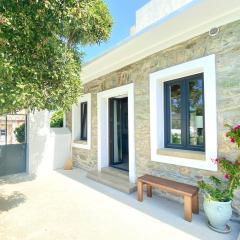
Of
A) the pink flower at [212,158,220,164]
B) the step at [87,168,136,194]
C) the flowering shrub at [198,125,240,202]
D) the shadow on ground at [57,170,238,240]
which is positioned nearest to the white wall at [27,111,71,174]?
the step at [87,168,136,194]

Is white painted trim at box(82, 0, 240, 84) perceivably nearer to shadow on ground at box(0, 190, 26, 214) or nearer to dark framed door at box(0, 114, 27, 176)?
dark framed door at box(0, 114, 27, 176)

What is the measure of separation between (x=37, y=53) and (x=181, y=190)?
366cm

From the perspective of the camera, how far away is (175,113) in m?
5.44

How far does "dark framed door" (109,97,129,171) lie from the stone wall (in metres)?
1.02

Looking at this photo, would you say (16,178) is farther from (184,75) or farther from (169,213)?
(184,75)

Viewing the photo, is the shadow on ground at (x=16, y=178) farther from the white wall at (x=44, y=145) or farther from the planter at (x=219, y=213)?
the planter at (x=219, y=213)

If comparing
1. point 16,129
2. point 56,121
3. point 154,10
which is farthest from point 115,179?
point 154,10

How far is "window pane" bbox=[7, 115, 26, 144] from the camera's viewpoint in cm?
776

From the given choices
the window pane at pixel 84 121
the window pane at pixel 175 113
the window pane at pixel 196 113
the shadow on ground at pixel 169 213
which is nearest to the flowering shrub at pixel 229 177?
the shadow on ground at pixel 169 213

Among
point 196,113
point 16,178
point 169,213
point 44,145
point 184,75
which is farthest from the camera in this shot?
point 44,145

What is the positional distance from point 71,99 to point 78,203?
2.48 meters

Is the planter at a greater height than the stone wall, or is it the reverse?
the stone wall

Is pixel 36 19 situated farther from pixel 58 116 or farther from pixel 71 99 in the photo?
pixel 58 116

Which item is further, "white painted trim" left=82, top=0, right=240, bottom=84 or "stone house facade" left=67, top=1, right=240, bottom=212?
"stone house facade" left=67, top=1, right=240, bottom=212
